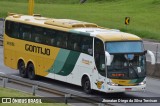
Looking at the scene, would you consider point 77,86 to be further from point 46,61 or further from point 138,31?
point 138,31

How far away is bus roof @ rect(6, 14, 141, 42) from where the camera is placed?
23469 mm

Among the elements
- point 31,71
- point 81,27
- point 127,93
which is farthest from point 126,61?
point 31,71

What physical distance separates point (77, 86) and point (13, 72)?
18.1 feet

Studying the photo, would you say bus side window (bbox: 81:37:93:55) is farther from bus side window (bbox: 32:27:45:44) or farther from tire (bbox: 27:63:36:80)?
tire (bbox: 27:63:36:80)

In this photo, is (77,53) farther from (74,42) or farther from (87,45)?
(87,45)

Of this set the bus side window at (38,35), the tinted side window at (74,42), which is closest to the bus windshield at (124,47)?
the tinted side window at (74,42)

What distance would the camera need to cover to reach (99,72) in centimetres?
2320

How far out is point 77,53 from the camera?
24.9 m

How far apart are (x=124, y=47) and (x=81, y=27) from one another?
3265mm

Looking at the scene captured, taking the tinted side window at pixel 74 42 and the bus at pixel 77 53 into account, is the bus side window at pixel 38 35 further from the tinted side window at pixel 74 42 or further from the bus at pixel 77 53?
the tinted side window at pixel 74 42

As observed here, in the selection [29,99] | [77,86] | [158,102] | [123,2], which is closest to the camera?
[29,99]

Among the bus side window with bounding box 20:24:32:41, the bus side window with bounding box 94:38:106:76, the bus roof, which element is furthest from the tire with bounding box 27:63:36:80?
the bus side window with bounding box 94:38:106:76

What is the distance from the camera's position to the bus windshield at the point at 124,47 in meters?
23.0

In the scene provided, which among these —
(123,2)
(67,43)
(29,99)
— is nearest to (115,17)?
(123,2)
